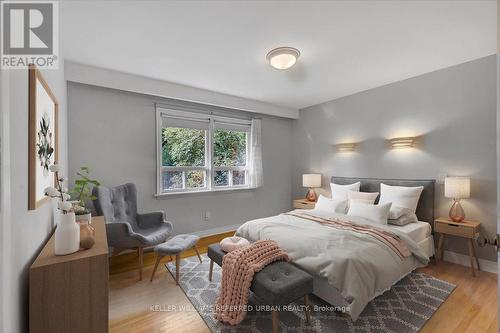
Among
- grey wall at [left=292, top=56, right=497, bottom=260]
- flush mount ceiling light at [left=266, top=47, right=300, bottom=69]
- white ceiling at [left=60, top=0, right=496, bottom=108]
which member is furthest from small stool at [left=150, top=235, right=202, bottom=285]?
grey wall at [left=292, top=56, right=497, bottom=260]

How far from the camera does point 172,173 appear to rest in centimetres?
377

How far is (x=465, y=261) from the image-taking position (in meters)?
2.80

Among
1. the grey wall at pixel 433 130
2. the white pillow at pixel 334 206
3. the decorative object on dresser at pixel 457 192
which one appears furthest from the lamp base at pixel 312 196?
the decorative object on dresser at pixel 457 192

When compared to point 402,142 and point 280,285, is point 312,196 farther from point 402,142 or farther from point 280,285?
point 280,285

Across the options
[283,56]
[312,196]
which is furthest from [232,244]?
[312,196]

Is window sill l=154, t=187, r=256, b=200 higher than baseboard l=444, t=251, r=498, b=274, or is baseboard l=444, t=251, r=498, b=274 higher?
window sill l=154, t=187, r=256, b=200

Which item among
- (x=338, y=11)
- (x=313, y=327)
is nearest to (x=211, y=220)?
(x=313, y=327)

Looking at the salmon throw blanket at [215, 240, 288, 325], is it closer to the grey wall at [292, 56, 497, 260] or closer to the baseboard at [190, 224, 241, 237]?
the baseboard at [190, 224, 241, 237]

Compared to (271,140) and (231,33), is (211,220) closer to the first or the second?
(271,140)

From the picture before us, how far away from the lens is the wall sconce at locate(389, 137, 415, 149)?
10.6ft

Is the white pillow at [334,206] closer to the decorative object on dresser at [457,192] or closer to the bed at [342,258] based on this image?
the bed at [342,258]

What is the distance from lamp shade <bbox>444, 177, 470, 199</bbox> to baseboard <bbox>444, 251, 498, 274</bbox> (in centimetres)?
82

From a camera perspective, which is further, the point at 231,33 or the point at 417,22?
the point at 231,33

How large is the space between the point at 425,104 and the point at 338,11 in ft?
7.30
